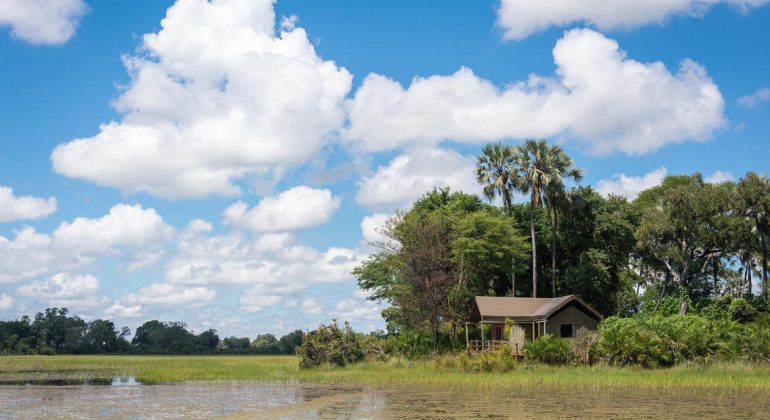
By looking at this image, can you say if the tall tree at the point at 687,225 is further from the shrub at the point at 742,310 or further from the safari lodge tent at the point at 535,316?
the safari lodge tent at the point at 535,316

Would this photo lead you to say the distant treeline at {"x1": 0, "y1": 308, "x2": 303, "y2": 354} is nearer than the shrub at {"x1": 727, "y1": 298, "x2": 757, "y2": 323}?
No

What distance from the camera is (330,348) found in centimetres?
4794

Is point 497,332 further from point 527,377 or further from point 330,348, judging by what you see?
point 527,377

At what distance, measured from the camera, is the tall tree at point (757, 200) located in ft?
178

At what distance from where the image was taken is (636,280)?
242ft

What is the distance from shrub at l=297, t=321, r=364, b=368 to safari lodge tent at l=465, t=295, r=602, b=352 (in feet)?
25.4

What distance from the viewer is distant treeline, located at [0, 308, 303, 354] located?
104 metres

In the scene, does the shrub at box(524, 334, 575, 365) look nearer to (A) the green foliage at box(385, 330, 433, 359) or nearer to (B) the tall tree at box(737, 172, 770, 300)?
(A) the green foliage at box(385, 330, 433, 359)

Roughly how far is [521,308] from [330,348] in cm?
1425

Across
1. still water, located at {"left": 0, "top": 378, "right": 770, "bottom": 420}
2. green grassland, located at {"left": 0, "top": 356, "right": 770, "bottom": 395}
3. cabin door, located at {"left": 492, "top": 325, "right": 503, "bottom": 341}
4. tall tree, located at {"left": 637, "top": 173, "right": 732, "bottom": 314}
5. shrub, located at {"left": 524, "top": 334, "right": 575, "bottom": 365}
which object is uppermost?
tall tree, located at {"left": 637, "top": 173, "right": 732, "bottom": 314}

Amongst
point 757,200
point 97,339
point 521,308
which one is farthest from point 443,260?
point 97,339

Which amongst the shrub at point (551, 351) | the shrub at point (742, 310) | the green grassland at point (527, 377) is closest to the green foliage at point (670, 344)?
the green grassland at point (527, 377)

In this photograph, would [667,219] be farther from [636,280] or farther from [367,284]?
[367,284]

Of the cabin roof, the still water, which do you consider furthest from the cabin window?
the still water
